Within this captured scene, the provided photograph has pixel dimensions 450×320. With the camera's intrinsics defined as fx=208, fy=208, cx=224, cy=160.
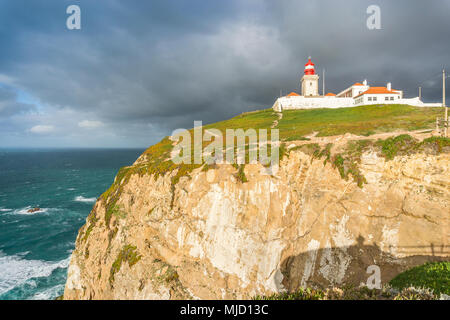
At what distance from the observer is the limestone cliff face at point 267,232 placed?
15180mm

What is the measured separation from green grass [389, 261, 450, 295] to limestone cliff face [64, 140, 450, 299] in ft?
5.31

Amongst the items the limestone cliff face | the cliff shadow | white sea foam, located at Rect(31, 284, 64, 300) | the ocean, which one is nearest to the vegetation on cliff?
the cliff shadow

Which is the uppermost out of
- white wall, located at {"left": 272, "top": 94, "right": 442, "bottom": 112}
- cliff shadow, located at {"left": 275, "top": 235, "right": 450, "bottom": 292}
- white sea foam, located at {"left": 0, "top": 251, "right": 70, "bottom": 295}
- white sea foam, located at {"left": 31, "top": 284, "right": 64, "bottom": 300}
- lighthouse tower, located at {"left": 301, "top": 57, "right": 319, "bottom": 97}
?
lighthouse tower, located at {"left": 301, "top": 57, "right": 319, "bottom": 97}

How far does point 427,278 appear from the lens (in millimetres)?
11250

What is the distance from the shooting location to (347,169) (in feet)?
58.7

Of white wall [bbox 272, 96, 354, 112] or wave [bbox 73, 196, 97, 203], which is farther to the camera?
wave [bbox 73, 196, 97, 203]

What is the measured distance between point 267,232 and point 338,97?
56440 mm

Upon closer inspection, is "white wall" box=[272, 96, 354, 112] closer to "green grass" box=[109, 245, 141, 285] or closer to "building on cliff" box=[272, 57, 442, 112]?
"building on cliff" box=[272, 57, 442, 112]

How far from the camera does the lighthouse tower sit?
62.0 m

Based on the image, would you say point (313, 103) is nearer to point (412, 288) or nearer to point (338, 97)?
point (338, 97)

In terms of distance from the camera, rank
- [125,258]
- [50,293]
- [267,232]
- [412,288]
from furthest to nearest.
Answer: [50,293] < [125,258] < [267,232] < [412,288]

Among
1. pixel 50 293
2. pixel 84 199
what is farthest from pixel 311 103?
pixel 84 199

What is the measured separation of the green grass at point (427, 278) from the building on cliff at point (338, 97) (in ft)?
152
